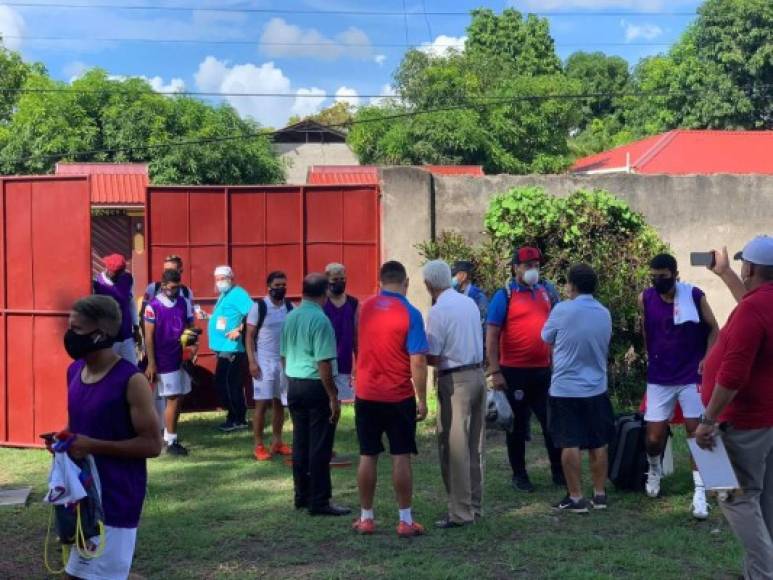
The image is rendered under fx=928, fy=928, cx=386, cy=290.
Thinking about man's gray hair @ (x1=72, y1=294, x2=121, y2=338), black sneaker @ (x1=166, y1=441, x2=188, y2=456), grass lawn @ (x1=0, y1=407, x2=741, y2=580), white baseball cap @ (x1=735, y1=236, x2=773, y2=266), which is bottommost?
grass lawn @ (x1=0, y1=407, x2=741, y2=580)

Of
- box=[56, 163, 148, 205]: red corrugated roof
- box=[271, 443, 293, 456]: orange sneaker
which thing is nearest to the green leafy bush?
box=[271, 443, 293, 456]: orange sneaker

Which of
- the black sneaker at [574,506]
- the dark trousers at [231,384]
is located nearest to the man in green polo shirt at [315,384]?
the black sneaker at [574,506]

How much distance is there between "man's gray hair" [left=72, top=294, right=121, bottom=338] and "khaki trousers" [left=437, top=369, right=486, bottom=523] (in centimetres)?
321

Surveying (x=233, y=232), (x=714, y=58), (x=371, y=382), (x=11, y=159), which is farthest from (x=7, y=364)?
(x=714, y=58)

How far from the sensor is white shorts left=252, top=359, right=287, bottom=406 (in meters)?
9.03

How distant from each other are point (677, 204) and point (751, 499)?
25.4 feet

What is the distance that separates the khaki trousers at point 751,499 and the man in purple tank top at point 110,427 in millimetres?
3012

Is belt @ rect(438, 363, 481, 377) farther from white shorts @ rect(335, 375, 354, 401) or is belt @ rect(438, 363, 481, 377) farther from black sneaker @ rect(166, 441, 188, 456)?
black sneaker @ rect(166, 441, 188, 456)

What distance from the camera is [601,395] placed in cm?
703

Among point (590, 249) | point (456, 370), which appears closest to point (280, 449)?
point (456, 370)

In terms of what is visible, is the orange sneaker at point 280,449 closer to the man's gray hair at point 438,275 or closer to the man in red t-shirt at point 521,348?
the man in red t-shirt at point 521,348

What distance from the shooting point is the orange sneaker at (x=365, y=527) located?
6598 mm

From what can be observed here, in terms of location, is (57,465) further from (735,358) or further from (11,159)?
(11,159)

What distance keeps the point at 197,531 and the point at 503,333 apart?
114 inches
